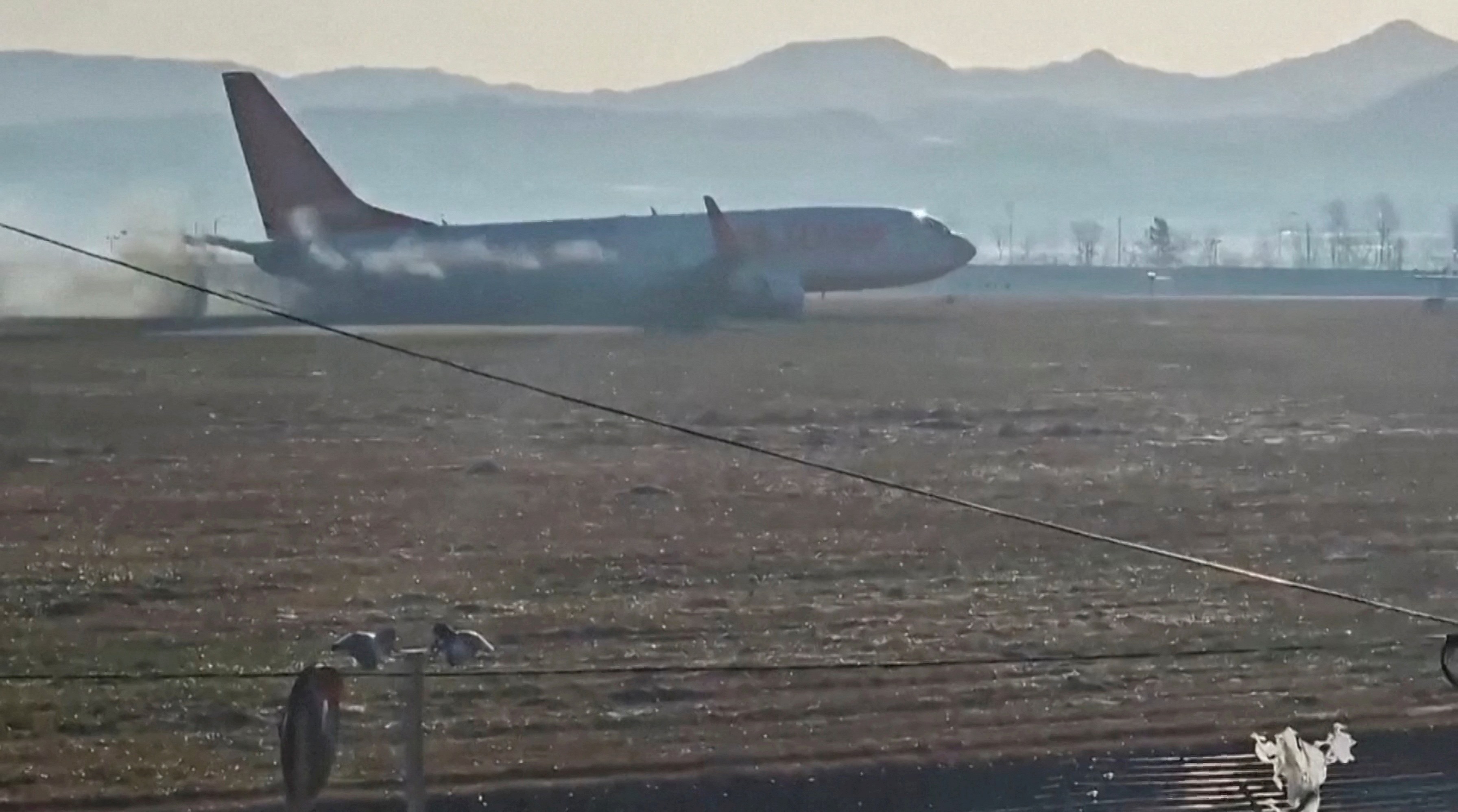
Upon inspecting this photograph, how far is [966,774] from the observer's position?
10.1m

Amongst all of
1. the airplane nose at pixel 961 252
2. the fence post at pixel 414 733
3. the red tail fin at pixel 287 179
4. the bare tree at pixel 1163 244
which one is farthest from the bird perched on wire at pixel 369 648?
the bare tree at pixel 1163 244

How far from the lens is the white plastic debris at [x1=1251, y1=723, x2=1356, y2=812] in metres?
7.91

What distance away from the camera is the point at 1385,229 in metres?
19.6

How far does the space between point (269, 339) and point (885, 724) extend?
314 inches

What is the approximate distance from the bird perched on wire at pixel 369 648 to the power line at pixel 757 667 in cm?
67

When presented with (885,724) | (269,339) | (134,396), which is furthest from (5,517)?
(885,724)

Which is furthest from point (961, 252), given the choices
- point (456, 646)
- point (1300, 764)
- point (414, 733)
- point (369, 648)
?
point (414, 733)

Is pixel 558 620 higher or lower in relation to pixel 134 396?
lower

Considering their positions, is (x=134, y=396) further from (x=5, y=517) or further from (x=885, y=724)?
(x=885, y=724)

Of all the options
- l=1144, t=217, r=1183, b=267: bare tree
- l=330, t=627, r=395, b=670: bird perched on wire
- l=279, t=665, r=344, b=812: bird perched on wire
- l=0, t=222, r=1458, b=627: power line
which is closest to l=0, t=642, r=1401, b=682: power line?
l=0, t=222, r=1458, b=627: power line

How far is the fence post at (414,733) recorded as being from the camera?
7.49 metres

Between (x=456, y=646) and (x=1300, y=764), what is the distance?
3.21 m

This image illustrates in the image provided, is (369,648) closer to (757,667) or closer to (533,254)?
(757,667)

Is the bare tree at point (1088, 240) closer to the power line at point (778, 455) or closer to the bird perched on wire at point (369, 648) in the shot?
the power line at point (778, 455)
